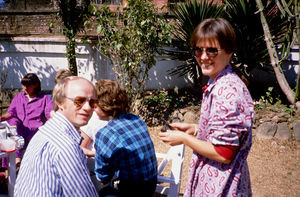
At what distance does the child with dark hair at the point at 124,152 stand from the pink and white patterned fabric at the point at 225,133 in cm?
60

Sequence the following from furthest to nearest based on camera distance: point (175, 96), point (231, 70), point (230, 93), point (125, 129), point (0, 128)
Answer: point (175, 96)
point (0, 128)
point (125, 129)
point (231, 70)
point (230, 93)

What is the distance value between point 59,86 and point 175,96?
510 centimetres

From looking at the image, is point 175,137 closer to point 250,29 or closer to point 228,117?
point 228,117

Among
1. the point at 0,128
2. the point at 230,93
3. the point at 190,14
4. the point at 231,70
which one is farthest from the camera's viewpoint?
the point at 190,14

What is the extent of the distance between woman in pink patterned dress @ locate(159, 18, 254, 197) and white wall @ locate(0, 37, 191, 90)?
19.2 feet

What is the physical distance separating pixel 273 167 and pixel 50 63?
689 cm

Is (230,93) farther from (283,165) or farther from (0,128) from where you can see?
(283,165)

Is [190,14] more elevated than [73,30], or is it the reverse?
[190,14]

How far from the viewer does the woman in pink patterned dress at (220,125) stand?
119 centimetres

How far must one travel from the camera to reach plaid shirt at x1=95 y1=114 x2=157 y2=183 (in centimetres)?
194

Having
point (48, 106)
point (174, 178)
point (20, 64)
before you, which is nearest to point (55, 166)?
point (174, 178)

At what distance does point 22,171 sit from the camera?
4.05 feet

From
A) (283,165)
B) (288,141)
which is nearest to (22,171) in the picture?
(283,165)

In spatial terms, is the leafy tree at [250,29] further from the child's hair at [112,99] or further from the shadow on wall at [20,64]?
the shadow on wall at [20,64]
